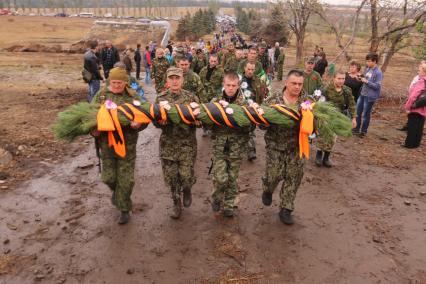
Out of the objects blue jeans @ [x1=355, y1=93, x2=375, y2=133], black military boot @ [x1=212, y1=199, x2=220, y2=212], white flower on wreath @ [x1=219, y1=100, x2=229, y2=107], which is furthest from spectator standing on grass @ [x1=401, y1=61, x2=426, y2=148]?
black military boot @ [x1=212, y1=199, x2=220, y2=212]

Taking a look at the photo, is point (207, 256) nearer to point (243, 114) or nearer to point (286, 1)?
point (243, 114)

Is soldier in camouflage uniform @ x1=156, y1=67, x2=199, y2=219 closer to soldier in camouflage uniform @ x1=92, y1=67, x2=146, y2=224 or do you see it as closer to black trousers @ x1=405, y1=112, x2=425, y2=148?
soldier in camouflage uniform @ x1=92, y1=67, x2=146, y2=224

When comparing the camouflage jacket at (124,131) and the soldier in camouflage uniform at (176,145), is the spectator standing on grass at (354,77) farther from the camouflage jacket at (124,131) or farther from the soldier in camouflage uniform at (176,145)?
the camouflage jacket at (124,131)

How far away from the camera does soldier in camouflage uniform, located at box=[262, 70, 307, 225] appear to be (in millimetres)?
4215

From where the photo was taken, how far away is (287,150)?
4262 mm

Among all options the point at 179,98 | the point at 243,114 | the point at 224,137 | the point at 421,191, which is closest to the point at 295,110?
the point at 243,114

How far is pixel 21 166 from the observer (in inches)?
249

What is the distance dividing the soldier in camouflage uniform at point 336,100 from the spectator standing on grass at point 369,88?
1.41 metres

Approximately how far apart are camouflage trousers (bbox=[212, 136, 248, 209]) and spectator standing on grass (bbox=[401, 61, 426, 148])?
489 cm

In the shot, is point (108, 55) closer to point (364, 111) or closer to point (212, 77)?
point (212, 77)

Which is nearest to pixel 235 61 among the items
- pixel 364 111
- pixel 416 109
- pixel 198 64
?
pixel 198 64

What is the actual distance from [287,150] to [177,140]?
1374 millimetres

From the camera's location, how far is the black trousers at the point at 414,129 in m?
7.58

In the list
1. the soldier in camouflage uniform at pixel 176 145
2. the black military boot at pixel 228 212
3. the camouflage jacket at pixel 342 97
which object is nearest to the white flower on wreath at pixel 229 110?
the soldier in camouflage uniform at pixel 176 145
